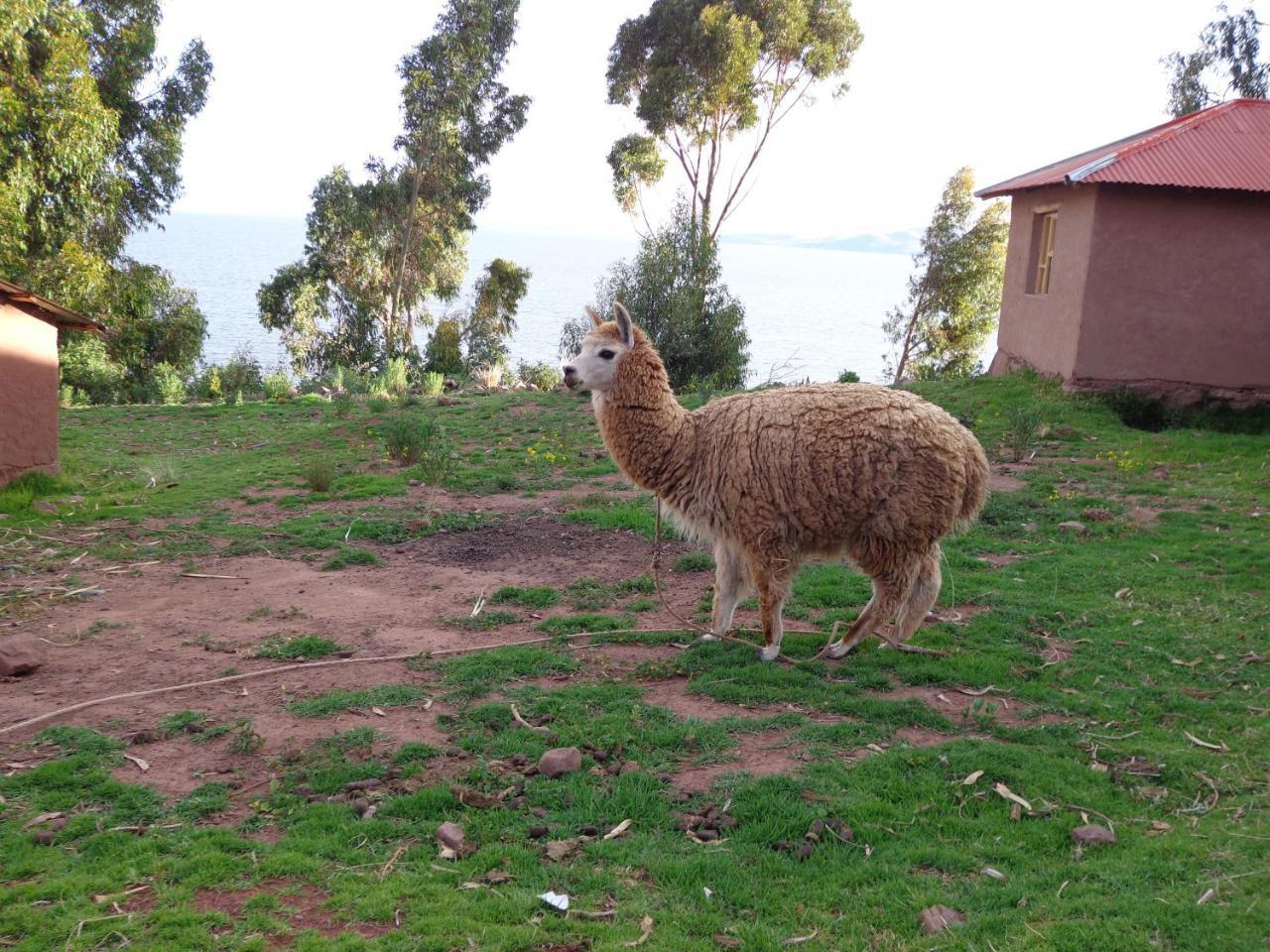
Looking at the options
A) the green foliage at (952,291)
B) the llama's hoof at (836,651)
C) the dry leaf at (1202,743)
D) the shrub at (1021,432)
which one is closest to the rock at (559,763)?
the llama's hoof at (836,651)

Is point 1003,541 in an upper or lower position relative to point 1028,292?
lower

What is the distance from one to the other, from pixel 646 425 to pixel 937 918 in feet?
12.9

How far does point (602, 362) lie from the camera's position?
22.6 ft

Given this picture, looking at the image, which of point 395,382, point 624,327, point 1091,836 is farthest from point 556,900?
point 395,382

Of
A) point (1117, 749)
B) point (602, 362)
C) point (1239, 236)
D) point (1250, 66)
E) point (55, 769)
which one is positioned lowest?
point (55, 769)

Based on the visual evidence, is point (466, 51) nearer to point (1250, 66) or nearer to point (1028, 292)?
point (1028, 292)

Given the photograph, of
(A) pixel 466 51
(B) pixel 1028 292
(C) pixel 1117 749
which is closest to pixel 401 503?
(C) pixel 1117 749

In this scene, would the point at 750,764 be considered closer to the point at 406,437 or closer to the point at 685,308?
the point at 406,437

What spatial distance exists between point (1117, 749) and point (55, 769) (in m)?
5.66

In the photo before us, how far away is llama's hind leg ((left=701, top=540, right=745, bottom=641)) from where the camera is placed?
22.9 feet

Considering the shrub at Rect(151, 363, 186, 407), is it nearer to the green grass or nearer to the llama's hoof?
the green grass

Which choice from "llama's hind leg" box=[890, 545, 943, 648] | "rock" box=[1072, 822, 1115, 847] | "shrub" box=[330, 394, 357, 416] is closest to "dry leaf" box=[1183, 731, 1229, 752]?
"rock" box=[1072, 822, 1115, 847]

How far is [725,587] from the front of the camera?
704 centimetres

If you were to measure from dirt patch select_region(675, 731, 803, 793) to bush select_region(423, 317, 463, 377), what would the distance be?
22873mm
